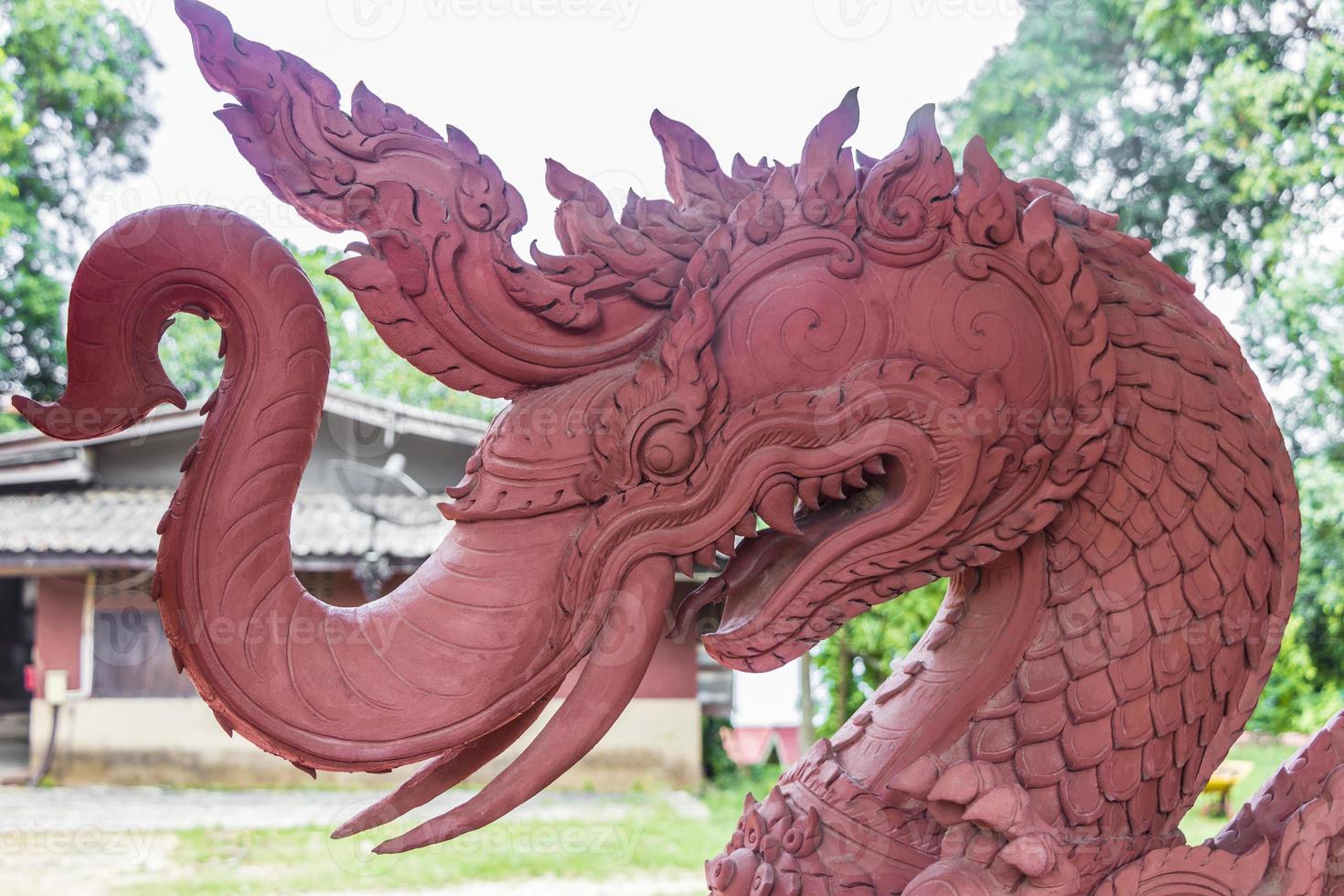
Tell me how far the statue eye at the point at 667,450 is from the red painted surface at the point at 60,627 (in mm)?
8301

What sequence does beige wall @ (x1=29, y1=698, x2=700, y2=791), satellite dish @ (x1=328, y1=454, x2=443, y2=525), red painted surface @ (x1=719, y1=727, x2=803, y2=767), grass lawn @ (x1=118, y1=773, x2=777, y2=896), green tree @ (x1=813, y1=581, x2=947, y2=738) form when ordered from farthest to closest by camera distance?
red painted surface @ (x1=719, y1=727, x2=803, y2=767) < beige wall @ (x1=29, y1=698, x2=700, y2=791) < satellite dish @ (x1=328, y1=454, x2=443, y2=525) < grass lawn @ (x1=118, y1=773, x2=777, y2=896) < green tree @ (x1=813, y1=581, x2=947, y2=738)

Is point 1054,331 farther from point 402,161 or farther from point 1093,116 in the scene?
point 1093,116

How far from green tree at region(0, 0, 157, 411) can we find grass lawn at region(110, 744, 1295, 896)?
4.18m

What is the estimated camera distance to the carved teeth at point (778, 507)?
100 centimetres

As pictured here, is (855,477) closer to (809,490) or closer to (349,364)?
(809,490)

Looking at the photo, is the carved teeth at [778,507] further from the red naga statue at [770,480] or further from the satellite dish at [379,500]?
the satellite dish at [379,500]

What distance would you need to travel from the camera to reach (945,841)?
104cm

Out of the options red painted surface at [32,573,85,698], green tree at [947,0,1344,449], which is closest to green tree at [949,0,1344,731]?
green tree at [947,0,1344,449]

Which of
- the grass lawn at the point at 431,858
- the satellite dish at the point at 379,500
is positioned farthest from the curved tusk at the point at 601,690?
the satellite dish at the point at 379,500

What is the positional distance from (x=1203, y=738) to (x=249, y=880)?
18.2 feet

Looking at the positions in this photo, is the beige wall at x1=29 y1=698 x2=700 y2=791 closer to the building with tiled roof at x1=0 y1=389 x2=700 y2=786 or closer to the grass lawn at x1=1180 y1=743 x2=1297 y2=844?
the building with tiled roof at x1=0 y1=389 x2=700 y2=786

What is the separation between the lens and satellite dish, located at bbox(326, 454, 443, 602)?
696cm

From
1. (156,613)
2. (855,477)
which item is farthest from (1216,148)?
(156,613)

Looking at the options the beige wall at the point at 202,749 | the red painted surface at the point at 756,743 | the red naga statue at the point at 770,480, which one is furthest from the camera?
the red painted surface at the point at 756,743
